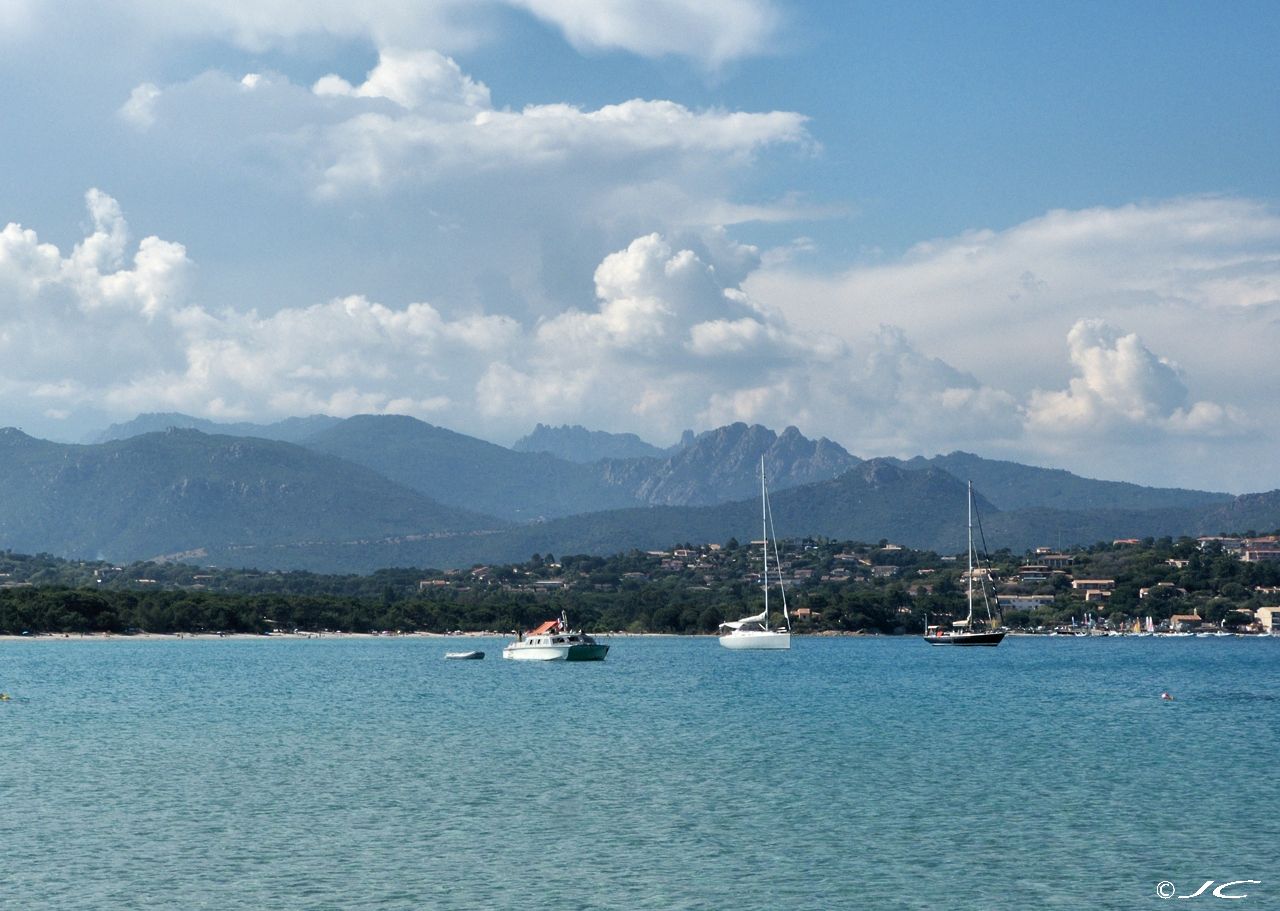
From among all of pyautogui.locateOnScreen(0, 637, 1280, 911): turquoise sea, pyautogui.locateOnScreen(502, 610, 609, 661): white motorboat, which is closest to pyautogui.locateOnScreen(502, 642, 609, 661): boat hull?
pyautogui.locateOnScreen(502, 610, 609, 661): white motorboat

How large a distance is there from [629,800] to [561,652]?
102 m

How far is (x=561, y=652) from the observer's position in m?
148

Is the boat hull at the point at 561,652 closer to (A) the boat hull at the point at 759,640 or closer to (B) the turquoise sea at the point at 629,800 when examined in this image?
(A) the boat hull at the point at 759,640

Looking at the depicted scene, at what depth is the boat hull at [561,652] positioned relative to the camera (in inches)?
5787

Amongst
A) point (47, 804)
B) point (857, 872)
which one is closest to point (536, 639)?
point (47, 804)

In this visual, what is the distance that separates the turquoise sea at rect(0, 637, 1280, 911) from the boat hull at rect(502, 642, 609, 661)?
47.9 meters

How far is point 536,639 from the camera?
150500 millimetres

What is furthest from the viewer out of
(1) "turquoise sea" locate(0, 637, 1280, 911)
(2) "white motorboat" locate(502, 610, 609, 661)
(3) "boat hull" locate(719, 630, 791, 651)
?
(3) "boat hull" locate(719, 630, 791, 651)

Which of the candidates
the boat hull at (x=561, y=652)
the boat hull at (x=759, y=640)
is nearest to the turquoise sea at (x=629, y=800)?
the boat hull at (x=561, y=652)

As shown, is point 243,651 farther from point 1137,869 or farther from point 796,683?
point 1137,869

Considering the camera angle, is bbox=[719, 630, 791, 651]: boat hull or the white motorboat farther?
bbox=[719, 630, 791, 651]: boat hull

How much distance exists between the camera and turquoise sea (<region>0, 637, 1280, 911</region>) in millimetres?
34281

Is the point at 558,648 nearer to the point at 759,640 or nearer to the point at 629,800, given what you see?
the point at 759,640

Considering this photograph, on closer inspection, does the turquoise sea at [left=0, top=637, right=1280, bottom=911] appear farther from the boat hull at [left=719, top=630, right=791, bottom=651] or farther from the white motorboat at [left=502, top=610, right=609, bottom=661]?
the boat hull at [left=719, top=630, right=791, bottom=651]
